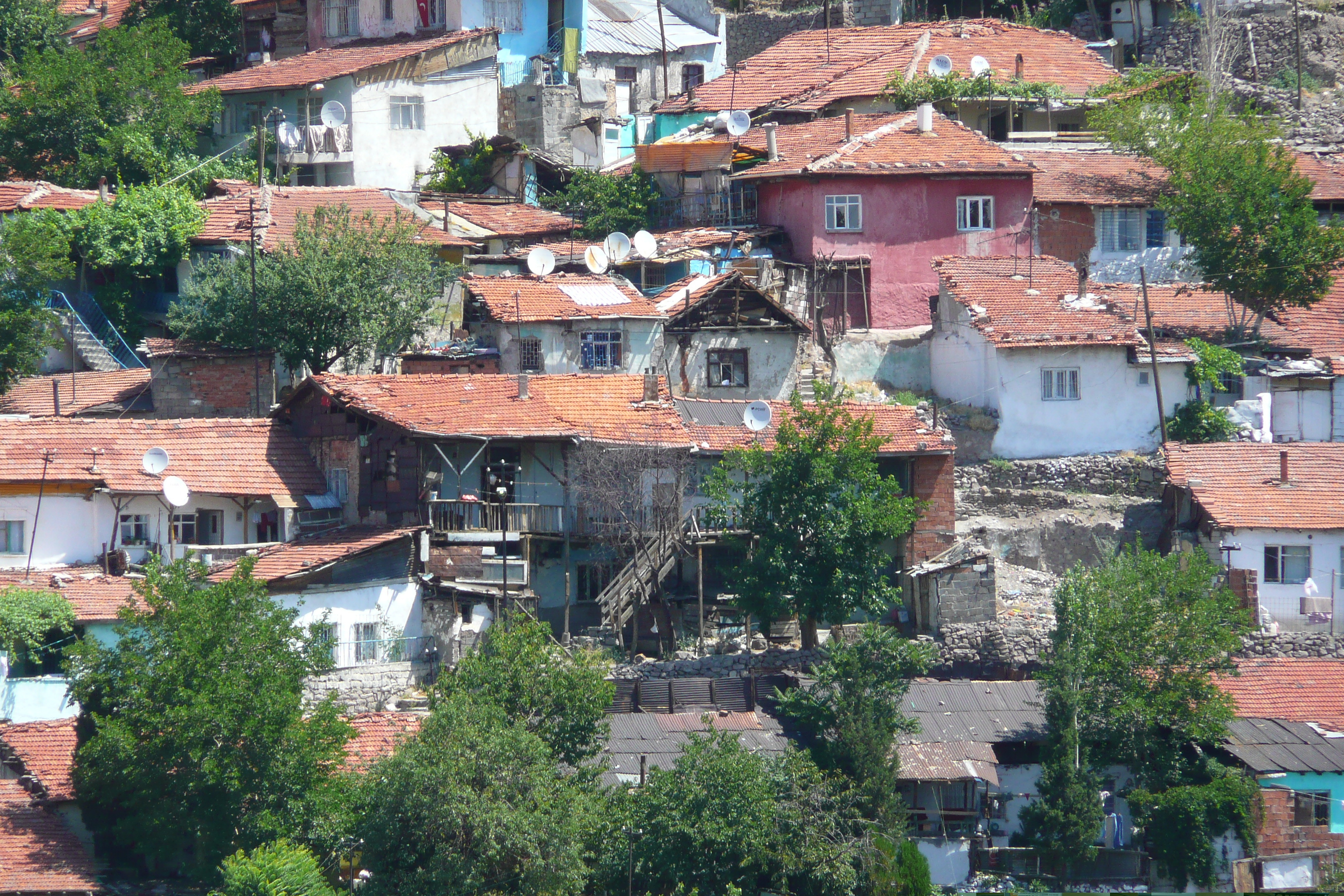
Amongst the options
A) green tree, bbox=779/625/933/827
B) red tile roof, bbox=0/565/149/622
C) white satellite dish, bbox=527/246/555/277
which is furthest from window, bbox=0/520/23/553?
green tree, bbox=779/625/933/827

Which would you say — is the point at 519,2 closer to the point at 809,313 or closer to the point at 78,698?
the point at 809,313

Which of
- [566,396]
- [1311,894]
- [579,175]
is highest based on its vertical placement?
[579,175]

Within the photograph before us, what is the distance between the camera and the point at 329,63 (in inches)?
1833

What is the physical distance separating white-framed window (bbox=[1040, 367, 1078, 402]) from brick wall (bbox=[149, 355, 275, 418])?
14355mm

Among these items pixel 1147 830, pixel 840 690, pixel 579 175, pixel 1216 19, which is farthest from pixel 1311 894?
pixel 1216 19

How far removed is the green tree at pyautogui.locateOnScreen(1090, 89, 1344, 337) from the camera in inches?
1491

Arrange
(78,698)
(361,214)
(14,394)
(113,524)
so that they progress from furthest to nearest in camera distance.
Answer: (361,214) < (14,394) < (113,524) < (78,698)

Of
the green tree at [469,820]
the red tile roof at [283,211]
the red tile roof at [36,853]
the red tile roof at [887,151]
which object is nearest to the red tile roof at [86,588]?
the red tile roof at [36,853]

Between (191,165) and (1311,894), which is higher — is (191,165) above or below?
above

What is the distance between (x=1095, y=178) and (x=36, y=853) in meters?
25.5

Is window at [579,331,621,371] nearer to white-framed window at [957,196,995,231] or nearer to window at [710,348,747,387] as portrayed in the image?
window at [710,348,747,387]

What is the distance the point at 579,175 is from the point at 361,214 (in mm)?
5219

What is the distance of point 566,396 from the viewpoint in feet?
113

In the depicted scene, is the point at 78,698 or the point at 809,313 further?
Answer: the point at 809,313
